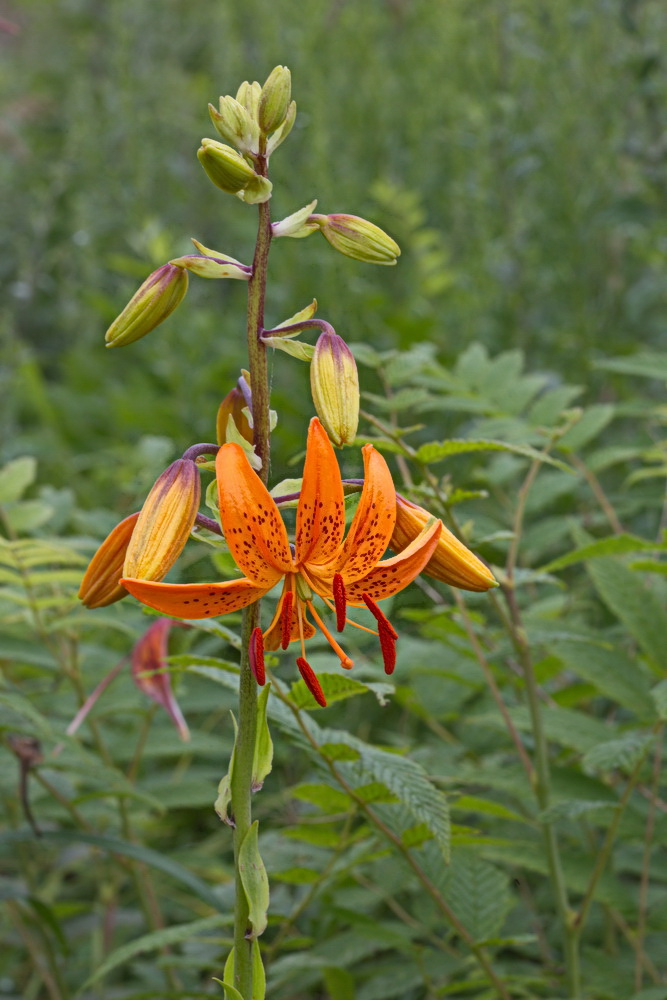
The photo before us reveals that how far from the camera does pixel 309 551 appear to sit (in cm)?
82

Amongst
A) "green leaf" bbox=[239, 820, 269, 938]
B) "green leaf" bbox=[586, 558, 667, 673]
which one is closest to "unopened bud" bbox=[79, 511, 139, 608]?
"green leaf" bbox=[239, 820, 269, 938]

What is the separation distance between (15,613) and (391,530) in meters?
0.88

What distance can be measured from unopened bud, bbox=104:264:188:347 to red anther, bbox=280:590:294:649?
25 centimetres

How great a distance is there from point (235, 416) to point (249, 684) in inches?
9.3

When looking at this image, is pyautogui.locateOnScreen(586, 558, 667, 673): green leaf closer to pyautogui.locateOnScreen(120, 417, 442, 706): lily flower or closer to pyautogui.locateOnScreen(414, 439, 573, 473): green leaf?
pyautogui.locateOnScreen(414, 439, 573, 473): green leaf

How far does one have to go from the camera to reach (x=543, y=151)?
3328 mm

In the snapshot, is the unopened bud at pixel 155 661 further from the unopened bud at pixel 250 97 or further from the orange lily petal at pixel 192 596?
the unopened bud at pixel 250 97

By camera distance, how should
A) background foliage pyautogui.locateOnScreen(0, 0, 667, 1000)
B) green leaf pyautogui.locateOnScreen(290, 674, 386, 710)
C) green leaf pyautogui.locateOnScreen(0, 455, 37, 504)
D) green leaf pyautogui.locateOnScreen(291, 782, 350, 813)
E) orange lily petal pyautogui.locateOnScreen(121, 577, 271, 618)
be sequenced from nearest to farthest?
orange lily petal pyautogui.locateOnScreen(121, 577, 271, 618) < green leaf pyautogui.locateOnScreen(290, 674, 386, 710) < green leaf pyautogui.locateOnScreen(291, 782, 350, 813) < background foliage pyautogui.locateOnScreen(0, 0, 667, 1000) < green leaf pyautogui.locateOnScreen(0, 455, 37, 504)

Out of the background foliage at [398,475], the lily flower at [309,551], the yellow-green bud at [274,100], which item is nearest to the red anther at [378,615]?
the lily flower at [309,551]

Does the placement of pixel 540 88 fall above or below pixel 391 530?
above

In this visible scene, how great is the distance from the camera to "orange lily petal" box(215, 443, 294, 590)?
0.74m

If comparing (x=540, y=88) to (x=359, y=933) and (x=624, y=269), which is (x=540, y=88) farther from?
(x=359, y=933)

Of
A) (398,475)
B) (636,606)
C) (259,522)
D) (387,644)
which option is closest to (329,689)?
(387,644)

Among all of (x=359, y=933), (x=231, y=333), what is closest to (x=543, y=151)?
(x=231, y=333)
